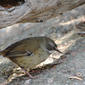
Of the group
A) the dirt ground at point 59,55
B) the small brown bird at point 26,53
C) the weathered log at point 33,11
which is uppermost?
the weathered log at point 33,11

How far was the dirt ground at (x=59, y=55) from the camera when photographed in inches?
189

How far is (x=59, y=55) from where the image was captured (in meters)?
6.09

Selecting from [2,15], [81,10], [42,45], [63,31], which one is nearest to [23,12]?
[2,15]

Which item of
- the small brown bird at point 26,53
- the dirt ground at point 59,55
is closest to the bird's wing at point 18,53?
the small brown bird at point 26,53

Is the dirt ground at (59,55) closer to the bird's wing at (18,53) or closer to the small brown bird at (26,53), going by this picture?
the small brown bird at (26,53)

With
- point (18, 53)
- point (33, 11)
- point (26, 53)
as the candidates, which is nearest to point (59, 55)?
point (26, 53)

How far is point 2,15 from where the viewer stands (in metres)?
4.68

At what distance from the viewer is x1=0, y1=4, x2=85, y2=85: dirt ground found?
189 inches

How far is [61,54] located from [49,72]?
1099 millimetres

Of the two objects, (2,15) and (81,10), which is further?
(81,10)

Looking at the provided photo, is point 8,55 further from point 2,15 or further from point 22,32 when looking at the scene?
point 22,32

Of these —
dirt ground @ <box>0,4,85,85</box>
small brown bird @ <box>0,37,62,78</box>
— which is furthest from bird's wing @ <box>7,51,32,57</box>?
dirt ground @ <box>0,4,85,85</box>

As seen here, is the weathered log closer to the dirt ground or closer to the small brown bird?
the small brown bird

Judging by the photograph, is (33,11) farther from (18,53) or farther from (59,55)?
(59,55)
